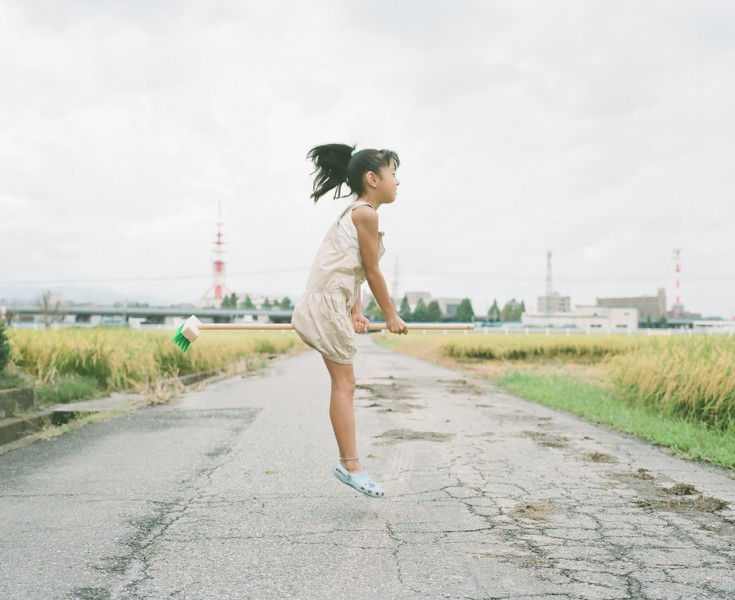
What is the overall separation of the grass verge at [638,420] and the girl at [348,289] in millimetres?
3049

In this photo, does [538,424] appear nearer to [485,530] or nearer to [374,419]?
[374,419]

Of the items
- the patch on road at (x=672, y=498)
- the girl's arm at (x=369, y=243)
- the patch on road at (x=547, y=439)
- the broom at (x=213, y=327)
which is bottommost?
the patch on road at (x=547, y=439)

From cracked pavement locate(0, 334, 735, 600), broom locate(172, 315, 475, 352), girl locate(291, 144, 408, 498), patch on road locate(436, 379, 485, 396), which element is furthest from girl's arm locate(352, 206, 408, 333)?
patch on road locate(436, 379, 485, 396)


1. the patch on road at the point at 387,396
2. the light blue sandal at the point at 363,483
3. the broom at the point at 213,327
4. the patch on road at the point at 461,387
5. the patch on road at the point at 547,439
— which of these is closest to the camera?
the light blue sandal at the point at 363,483

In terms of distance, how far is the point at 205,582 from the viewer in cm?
242

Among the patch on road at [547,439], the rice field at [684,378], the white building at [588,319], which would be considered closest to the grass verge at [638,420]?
the rice field at [684,378]

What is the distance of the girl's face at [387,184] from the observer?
365 cm

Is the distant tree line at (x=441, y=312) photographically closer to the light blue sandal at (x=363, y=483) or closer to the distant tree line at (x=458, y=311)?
the distant tree line at (x=458, y=311)

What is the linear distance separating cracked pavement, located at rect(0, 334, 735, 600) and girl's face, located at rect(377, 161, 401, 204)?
1685mm

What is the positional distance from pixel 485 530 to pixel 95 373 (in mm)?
7955

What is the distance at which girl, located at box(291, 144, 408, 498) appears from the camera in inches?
137

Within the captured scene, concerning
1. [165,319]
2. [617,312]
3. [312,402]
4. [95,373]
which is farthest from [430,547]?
[617,312]

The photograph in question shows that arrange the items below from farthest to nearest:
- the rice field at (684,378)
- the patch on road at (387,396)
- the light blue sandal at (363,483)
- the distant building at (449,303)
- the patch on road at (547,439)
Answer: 1. the distant building at (449,303)
2. the patch on road at (387,396)
3. the rice field at (684,378)
4. the patch on road at (547,439)
5. the light blue sandal at (363,483)

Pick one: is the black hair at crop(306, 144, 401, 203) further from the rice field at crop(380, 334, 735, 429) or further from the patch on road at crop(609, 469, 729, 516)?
the rice field at crop(380, 334, 735, 429)
